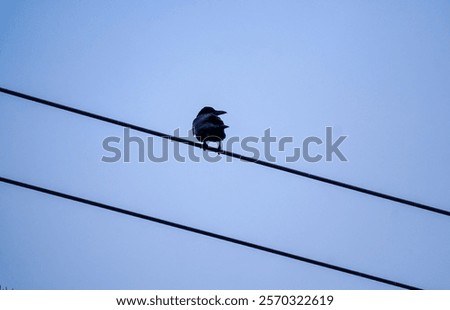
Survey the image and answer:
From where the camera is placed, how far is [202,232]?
4.48m

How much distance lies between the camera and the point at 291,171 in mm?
4566

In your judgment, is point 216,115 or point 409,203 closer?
point 409,203

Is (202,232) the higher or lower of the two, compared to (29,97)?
lower

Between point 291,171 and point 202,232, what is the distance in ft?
3.32
